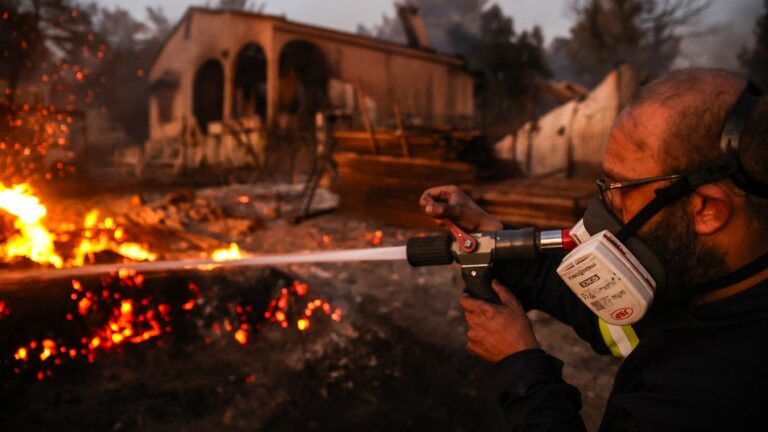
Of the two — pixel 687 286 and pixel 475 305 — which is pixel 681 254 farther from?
pixel 475 305

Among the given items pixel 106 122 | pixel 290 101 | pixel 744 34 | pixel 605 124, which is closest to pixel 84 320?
pixel 605 124

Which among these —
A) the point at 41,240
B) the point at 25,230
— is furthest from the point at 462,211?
the point at 25,230

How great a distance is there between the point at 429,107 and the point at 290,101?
7038 millimetres

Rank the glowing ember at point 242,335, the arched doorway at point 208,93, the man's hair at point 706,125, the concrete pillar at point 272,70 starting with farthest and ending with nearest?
the arched doorway at point 208,93, the concrete pillar at point 272,70, the glowing ember at point 242,335, the man's hair at point 706,125

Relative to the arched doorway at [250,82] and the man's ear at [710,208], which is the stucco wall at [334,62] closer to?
the arched doorway at [250,82]

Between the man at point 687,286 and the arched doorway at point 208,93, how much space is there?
83.5 ft

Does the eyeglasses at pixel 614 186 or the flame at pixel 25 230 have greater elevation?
the eyeglasses at pixel 614 186

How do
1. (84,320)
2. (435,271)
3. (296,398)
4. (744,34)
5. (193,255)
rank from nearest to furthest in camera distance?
(296,398) → (84,320) → (435,271) → (193,255) → (744,34)

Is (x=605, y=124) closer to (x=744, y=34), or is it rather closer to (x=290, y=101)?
(x=290, y=101)

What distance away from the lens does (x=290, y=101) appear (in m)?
22.5

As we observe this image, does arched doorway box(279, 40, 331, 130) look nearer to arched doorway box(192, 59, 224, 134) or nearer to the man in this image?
arched doorway box(192, 59, 224, 134)

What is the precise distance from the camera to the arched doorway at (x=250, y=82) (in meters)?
23.7

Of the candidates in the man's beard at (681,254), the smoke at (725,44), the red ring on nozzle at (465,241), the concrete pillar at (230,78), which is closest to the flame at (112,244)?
the red ring on nozzle at (465,241)

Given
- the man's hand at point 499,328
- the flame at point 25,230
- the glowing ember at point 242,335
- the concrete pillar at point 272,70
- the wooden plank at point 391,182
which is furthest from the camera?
the concrete pillar at point 272,70
